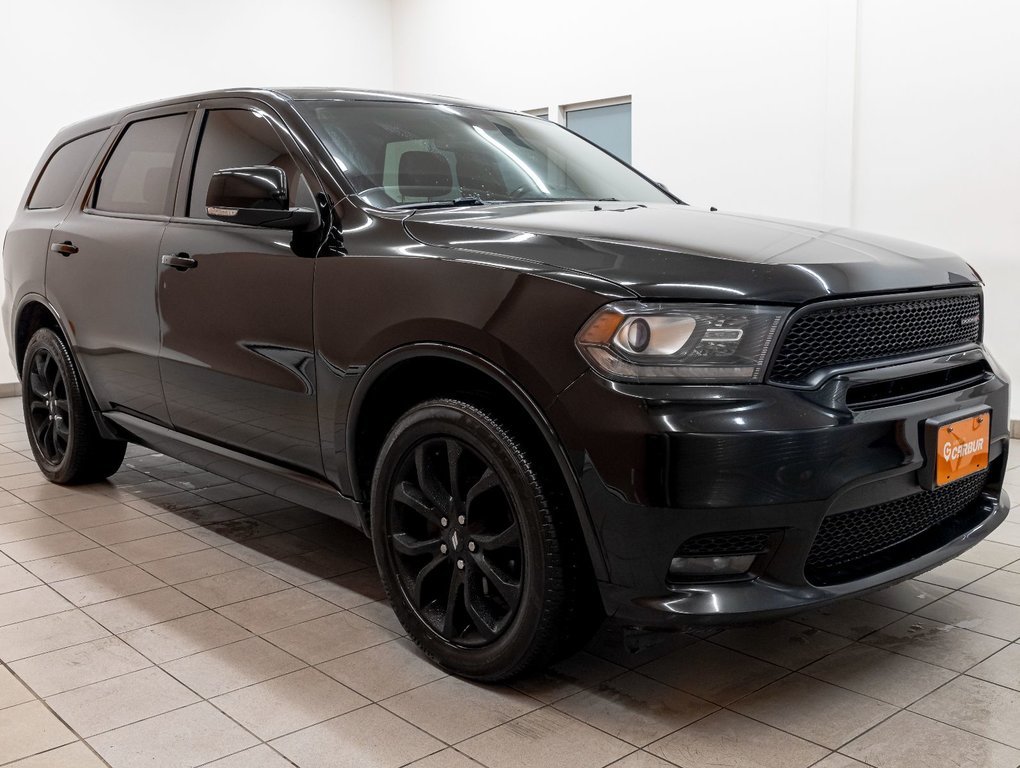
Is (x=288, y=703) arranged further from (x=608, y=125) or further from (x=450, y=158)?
(x=608, y=125)

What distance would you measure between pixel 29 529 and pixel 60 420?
0.61m

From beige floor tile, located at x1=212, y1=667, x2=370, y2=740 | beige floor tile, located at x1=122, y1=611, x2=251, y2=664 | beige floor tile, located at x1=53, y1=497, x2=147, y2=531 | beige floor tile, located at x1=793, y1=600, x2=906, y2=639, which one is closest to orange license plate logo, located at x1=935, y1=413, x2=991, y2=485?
beige floor tile, located at x1=793, y1=600, x2=906, y2=639

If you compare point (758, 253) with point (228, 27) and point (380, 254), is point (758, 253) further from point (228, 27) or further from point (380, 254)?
point (228, 27)

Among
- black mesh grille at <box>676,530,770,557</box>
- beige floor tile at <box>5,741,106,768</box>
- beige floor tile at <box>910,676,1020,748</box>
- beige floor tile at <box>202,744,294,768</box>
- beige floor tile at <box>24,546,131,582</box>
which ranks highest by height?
black mesh grille at <box>676,530,770,557</box>

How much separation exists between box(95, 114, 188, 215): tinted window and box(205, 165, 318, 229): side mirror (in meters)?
0.71

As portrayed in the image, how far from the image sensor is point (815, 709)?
2.15 meters

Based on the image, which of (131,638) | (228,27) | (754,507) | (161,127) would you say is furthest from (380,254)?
(228,27)

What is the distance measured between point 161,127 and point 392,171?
3.86 ft

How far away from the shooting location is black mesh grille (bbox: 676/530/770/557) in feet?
6.16

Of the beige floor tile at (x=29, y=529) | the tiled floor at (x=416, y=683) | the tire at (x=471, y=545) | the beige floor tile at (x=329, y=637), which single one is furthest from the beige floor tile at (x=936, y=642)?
the beige floor tile at (x=29, y=529)

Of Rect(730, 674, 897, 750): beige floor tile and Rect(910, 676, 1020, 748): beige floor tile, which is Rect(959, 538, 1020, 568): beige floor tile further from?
Rect(730, 674, 897, 750): beige floor tile

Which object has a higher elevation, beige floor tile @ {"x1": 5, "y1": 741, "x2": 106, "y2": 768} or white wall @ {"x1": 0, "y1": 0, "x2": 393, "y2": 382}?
white wall @ {"x1": 0, "y1": 0, "x2": 393, "y2": 382}

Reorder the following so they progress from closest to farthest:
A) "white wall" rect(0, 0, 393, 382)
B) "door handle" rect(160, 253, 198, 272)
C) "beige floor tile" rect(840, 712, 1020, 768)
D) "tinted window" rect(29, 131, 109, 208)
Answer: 1. "beige floor tile" rect(840, 712, 1020, 768)
2. "door handle" rect(160, 253, 198, 272)
3. "tinted window" rect(29, 131, 109, 208)
4. "white wall" rect(0, 0, 393, 382)

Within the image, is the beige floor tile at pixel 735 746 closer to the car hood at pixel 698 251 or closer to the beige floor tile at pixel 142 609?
the car hood at pixel 698 251
